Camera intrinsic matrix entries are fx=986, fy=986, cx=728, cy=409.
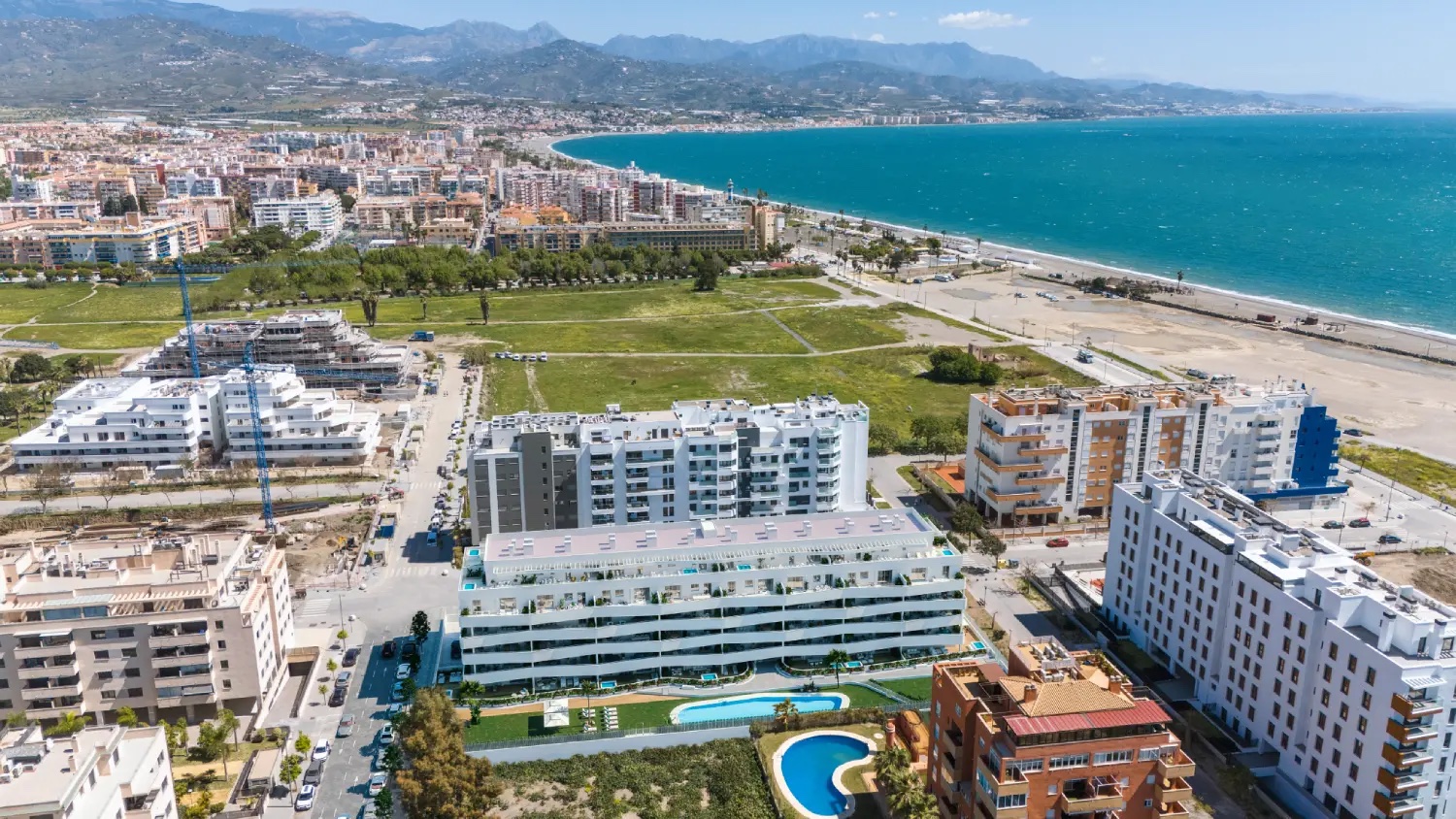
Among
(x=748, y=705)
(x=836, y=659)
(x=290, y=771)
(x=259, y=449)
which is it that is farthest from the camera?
(x=259, y=449)

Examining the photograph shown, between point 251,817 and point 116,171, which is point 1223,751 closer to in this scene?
point 251,817

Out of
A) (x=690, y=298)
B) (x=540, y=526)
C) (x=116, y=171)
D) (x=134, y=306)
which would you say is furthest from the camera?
(x=116, y=171)

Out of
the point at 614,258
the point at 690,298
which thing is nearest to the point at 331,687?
the point at 690,298

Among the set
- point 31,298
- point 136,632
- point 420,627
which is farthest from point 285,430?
point 31,298

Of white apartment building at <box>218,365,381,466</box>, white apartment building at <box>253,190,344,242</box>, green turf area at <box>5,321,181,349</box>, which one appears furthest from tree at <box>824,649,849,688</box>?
white apartment building at <box>253,190,344,242</box>

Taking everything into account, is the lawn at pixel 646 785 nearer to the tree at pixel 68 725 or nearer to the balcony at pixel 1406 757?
the tree at pixel 68 725

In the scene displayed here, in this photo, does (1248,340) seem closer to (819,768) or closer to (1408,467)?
(1408,467)
